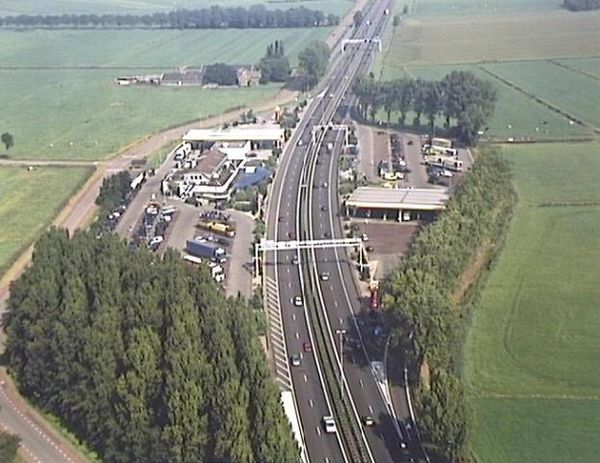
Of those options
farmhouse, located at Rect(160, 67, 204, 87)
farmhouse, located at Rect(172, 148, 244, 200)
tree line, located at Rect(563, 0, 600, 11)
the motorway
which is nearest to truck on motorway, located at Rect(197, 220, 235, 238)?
the motorway

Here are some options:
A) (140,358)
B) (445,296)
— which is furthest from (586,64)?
(140,358)

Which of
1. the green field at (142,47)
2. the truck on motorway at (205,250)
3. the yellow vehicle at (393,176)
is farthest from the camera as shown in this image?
the green field at (142,47)

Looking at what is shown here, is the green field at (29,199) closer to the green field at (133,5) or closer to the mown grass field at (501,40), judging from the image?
the mown grass field at (501,40)

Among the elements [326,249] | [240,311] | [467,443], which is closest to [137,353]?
[240,311]

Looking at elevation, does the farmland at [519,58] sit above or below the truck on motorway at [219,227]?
above

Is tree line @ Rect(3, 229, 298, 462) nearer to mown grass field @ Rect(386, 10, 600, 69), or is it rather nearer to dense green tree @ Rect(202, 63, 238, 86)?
dense green tree @ Rect(202, 63, 238, 86)

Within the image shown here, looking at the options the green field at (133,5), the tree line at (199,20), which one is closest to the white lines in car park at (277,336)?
the tree line at (199,20)
